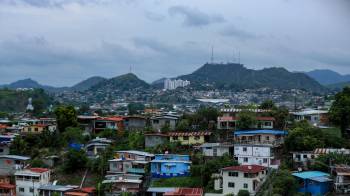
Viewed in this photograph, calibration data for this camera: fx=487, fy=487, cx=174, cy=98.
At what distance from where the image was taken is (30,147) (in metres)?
15.2

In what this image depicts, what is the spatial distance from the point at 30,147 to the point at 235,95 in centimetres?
3371

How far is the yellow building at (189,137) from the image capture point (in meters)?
14.4

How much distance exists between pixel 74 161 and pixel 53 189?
1.44 metres

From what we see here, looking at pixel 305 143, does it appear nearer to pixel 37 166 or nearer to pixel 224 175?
pixel 224 175

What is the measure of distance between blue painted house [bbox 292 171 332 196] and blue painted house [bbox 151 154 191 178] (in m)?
3.01

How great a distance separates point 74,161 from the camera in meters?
13.3

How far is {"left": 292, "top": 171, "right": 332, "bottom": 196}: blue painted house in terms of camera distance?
10555 millimetres

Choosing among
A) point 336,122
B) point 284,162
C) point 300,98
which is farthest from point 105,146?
point 300,98

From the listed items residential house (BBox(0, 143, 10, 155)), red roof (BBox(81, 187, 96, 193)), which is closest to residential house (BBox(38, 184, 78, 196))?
red roof (BBox(81, 187, 96, 193))

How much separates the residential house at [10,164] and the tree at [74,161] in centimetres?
128

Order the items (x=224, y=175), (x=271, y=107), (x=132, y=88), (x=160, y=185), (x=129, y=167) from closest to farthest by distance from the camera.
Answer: (x=224, y=175) < (x=160, y=185) < (x=129, y=167) < (x=271, y=107) < (x=132, y=88)

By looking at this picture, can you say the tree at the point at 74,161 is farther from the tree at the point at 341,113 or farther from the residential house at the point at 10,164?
the tree at the point at 341,113

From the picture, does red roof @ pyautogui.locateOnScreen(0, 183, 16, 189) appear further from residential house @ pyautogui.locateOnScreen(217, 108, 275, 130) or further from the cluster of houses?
residential house @ pyautogui.locateOnScreen(217, 108, 275, 130)

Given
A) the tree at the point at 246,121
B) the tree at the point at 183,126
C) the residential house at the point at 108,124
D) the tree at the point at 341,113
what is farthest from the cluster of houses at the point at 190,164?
the residential house at the point at 108,124
